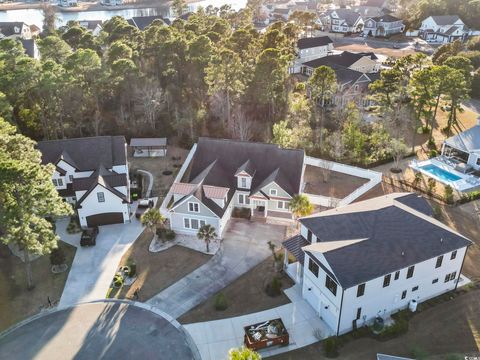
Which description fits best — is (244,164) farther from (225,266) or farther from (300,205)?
(225,266)

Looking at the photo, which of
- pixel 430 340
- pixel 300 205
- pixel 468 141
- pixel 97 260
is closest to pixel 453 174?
pixel 468 141

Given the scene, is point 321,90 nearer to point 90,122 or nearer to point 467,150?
point 467,150

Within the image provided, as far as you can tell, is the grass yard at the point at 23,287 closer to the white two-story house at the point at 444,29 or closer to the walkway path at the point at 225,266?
the walkway path at the point at 225,266

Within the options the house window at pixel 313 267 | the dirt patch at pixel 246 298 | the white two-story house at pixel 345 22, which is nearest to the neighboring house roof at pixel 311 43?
the white two-story house at pixel 345 22

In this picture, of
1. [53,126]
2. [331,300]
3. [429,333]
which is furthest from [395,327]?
[53,126]

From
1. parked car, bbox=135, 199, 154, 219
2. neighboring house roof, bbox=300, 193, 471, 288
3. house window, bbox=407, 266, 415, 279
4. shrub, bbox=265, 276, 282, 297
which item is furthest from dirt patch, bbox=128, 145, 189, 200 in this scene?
house window, bbox=407, 266, 415, 279

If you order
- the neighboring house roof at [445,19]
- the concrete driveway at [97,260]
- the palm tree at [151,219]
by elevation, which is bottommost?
the concrete driveway at [97,260]

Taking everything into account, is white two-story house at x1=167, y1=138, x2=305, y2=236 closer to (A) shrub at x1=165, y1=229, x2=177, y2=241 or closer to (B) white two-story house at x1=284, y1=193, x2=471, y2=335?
(A) shrub at x1=165, y1=229, x2=177, y2=241
